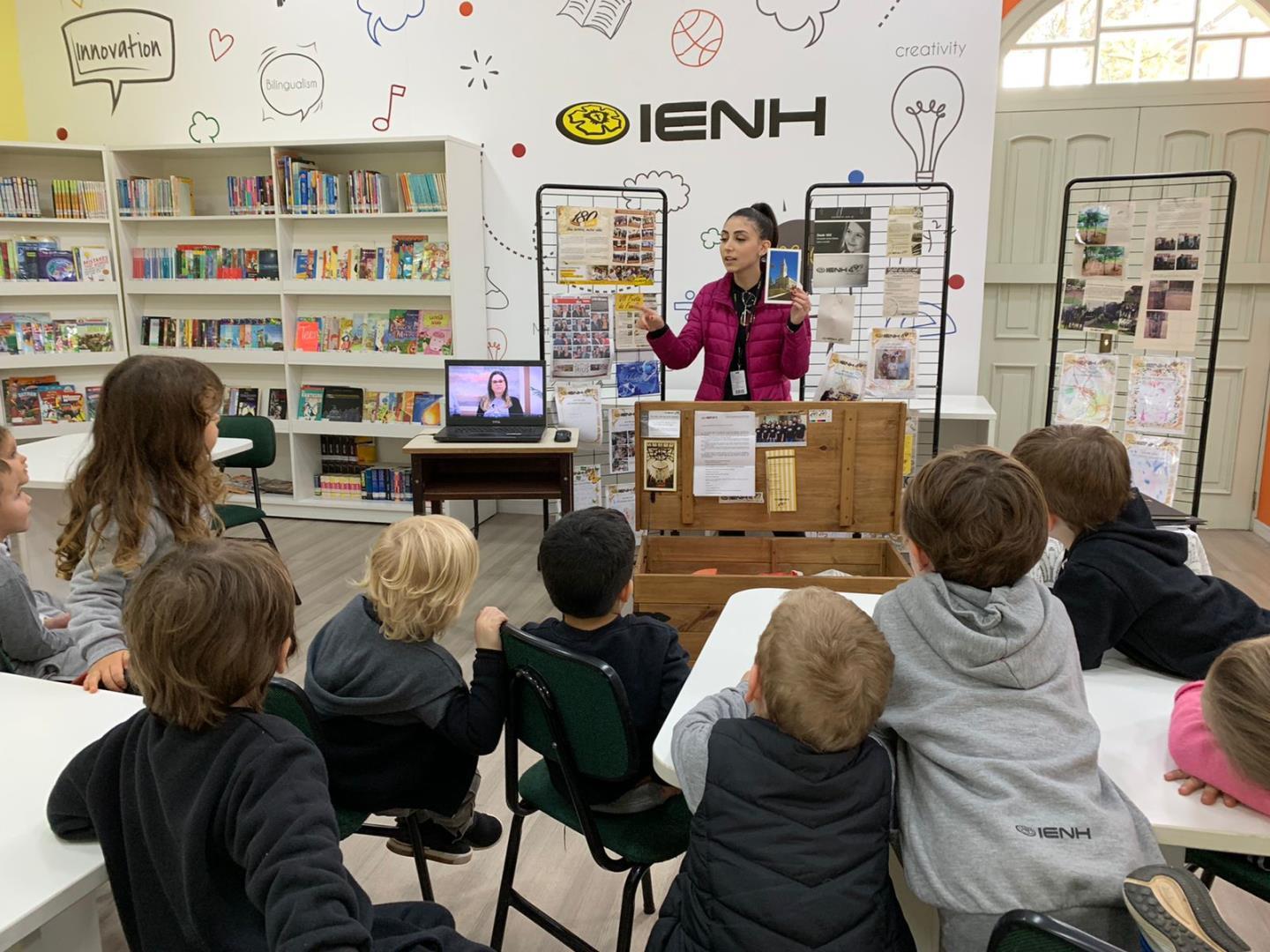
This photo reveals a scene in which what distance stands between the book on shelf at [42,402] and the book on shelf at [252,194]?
4.77ft

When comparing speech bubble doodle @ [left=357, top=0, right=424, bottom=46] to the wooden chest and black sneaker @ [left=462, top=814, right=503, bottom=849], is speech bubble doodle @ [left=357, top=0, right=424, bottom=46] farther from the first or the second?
black sneaker @ [left=462, top=814, right=503, bottom=849]

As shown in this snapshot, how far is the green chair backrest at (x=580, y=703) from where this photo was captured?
142 cm

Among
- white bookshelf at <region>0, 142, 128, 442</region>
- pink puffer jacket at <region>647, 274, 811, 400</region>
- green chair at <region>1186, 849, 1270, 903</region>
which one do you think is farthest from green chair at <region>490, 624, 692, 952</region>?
white bookshelf at <region>0, 142, 128, 442</region>

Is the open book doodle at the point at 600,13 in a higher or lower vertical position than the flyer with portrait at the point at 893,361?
higher

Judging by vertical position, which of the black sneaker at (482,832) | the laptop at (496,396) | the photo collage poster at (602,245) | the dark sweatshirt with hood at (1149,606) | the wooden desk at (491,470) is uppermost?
the photo collage poster at (602,245)

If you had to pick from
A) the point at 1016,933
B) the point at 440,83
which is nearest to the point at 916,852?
the point at 1016,933

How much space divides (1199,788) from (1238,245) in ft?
15.1

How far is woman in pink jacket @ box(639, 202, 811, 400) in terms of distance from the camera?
3357mm

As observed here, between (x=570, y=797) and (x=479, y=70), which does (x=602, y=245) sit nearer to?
(x=479, y=70)

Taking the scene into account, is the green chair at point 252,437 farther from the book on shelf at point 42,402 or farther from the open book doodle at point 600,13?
the open book doodle at point 600,13

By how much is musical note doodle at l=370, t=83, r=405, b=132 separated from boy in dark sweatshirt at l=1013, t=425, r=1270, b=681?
4.63m

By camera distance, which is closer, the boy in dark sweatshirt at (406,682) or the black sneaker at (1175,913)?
the black sneaker at (1175,913)

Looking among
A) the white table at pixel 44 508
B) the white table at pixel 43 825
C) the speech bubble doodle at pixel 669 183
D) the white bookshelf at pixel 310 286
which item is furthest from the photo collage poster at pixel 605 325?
the white table at pixel 43 825

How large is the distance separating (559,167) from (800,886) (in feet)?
14.9
